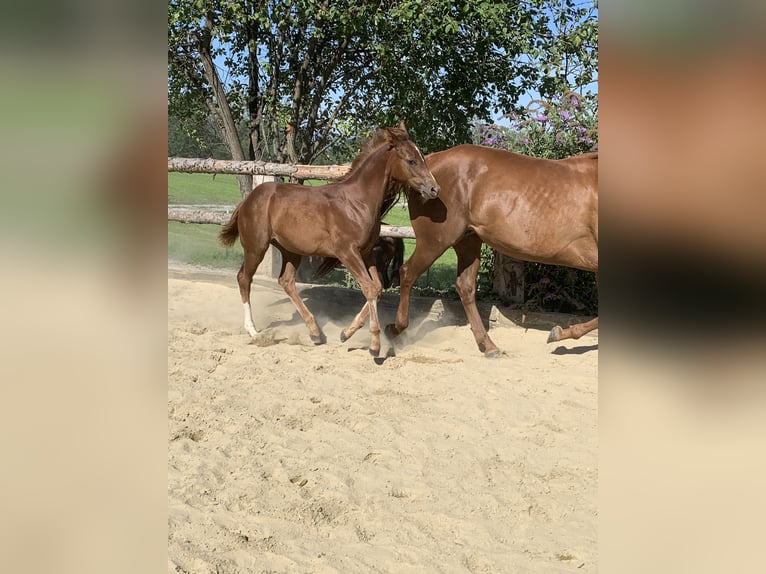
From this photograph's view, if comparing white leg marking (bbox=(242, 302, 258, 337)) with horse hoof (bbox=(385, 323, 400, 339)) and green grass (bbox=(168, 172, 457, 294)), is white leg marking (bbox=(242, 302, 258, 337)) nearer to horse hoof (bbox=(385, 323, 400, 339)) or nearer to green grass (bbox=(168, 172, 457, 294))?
horse hoof (bbox=(385, 323, 400, 339))

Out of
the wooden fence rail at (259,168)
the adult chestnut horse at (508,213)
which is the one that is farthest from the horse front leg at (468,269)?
the wooden fence rail at (259,168)

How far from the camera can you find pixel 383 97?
8.70 metres

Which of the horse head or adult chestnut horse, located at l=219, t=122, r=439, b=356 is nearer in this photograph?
the horse head

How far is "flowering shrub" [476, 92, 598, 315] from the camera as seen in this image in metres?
6.78

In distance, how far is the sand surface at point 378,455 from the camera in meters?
2.47

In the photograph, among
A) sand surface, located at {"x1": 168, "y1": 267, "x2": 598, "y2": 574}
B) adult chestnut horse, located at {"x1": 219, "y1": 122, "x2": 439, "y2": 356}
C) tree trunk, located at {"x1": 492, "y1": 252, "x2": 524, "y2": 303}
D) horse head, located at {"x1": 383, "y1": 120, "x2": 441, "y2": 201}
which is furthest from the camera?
tree trunk, located at {"x1": 492, "y1": 252, "x2": 524, "y2": 303}

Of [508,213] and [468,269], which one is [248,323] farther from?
[508,213]

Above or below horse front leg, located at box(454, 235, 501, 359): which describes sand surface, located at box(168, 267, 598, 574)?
below

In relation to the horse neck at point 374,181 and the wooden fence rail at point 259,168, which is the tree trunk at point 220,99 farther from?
the horse neck at point 374,181

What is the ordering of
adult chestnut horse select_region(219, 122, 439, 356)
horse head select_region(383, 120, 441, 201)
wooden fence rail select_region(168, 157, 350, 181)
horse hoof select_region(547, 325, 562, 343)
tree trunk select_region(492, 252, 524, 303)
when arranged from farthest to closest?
wooden fence rail select_region(168, 157, 350, 181) < tree trunk select_region(492, 252, 524, 303) < horse hoof select_region(547, 325, 562, 343) < adult chestnut horse select_region(219, 122, 439, 356) < horse head select_region(383, 120, 441, 201)

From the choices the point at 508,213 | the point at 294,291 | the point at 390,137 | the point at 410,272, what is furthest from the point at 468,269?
the point at 294,291

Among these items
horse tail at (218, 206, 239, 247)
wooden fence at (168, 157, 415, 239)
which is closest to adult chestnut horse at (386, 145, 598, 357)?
wooden fence at (168, 157, 415, 239)
